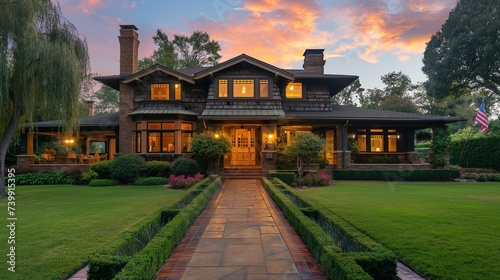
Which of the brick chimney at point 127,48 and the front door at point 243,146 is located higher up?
the brick chimney at point 127,48

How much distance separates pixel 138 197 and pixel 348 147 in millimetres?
14261

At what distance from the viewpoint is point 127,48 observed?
66.1ft


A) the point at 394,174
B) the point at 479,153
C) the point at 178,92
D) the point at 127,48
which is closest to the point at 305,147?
the point at 394,174

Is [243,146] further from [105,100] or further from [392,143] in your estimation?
[105,100]

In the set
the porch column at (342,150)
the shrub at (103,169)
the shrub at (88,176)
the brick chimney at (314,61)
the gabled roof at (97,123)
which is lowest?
the shrub at (88,176)

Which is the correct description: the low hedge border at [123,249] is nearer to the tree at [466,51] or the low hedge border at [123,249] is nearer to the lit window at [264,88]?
the lit window at [264,88]

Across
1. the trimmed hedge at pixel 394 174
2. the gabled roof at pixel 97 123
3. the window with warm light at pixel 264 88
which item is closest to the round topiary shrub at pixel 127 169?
the gabled roof at pixel 97 123

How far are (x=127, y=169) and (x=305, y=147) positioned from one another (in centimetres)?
958

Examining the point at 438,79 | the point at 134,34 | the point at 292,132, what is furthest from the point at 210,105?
the point at 438,79

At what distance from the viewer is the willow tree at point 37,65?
10.7 m

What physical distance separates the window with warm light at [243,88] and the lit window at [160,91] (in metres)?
4.41

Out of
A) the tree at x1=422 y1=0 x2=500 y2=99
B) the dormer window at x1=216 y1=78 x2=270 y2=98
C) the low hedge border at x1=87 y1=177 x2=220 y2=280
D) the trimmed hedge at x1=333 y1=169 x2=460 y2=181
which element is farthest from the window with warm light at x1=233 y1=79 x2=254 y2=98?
the tree at x1=422 y1=0 x2=500 y2=99

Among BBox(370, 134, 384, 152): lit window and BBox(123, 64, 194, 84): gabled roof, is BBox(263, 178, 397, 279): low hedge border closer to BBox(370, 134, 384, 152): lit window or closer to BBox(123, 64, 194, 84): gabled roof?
BBox(123, 64, 194, 84): gabled roof

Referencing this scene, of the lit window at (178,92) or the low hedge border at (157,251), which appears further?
the lit window at (178,92)
